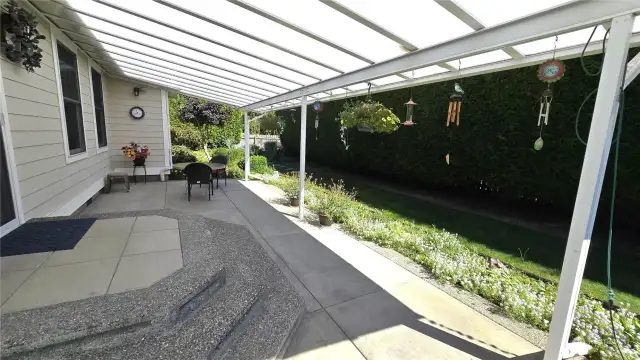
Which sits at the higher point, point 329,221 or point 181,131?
point 181,131

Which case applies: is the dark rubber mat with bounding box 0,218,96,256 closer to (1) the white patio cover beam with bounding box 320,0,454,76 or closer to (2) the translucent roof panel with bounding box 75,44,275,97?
(2) the translucent roof panel with bounding box 75,44,275,97

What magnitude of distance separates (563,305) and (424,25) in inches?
83.8

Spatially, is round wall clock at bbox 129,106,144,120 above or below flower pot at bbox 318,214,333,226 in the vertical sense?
above

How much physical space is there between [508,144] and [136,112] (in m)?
8.84

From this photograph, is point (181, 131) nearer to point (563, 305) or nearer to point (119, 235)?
point (119, 235)

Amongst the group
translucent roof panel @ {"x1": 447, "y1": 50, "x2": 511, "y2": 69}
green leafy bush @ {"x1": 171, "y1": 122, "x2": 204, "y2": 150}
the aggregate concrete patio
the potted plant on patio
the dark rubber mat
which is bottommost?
the aggregate concrete patio

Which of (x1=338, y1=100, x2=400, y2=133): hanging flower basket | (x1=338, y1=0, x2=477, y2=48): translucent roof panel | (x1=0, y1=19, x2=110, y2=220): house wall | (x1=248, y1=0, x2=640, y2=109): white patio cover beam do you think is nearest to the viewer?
(x1=248, y1=0, x2=640, y2=109): white patio cover beam

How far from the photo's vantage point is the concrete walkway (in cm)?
218

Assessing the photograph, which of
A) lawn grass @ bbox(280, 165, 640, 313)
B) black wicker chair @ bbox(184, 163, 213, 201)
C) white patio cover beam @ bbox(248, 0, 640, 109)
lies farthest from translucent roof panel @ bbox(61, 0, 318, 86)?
lawn grass @ bbox(280, 165, 640, 313)

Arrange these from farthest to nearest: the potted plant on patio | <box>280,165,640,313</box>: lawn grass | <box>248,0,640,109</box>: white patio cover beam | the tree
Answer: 1. the tree
2. the potted plant on patio
3. <box>280,165,640,313</box>: lawn grass
4. <box>248,0,640,109</box>: white patio cover beam

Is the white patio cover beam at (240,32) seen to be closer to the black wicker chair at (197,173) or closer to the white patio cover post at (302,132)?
the white patio cover post at (302,132)

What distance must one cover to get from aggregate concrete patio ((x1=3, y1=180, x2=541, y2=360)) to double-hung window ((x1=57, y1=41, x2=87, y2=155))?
2.95 metres

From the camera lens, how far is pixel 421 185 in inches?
317

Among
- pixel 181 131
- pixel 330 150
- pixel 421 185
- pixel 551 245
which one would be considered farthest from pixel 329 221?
pixel 181 131
